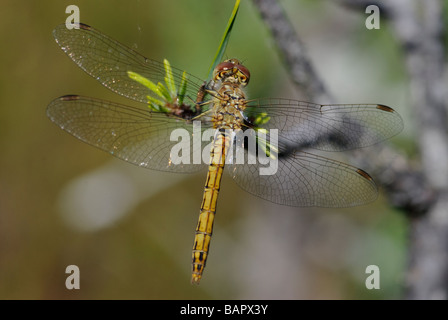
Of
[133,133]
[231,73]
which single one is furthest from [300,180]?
[133,133]

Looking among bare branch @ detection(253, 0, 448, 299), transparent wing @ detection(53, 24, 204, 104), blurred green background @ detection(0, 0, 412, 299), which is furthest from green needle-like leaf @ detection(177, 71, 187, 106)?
blurred green background @ detection(0, 0, 412, 299)

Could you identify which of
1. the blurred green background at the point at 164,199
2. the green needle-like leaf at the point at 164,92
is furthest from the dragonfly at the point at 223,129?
the blurred green background at the point at 164,199

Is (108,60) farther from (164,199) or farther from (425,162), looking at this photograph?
(164,199)

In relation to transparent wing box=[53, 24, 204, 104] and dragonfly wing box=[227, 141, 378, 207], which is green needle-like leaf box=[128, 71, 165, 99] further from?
dragonfly wing box=[227, 141, 378, 207]

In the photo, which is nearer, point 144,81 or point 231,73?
A: point 144,81

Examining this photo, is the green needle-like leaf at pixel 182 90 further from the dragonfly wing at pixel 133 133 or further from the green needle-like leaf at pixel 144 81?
the dragonfly wing at pixel 133 133

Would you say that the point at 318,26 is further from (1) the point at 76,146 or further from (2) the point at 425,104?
(1) the point at 76,146

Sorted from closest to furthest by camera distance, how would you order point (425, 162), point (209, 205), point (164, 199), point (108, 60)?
point (108, 60) < point (209, 205) < point (425, 162) < point (164, 199)
